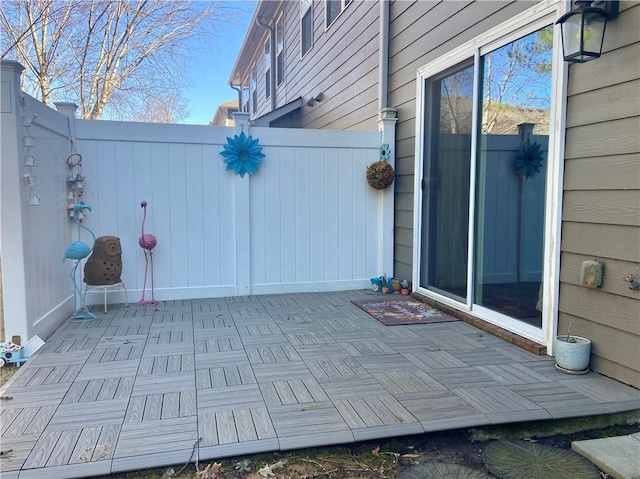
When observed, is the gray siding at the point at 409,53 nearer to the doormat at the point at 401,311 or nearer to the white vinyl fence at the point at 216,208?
the white vinyl fence at the point at 216,208

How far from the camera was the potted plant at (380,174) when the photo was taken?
4.67 metres

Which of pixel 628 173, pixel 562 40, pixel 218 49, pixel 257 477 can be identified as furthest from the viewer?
pixel 218 49

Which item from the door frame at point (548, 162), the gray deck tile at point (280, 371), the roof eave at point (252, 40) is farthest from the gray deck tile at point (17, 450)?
the roof eave at point (252, 40)

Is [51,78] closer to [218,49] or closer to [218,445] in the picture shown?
[218,49]

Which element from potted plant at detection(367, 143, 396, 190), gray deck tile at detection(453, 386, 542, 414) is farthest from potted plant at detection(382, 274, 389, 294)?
gray deck tile at detection(453, 386, 542, 414)

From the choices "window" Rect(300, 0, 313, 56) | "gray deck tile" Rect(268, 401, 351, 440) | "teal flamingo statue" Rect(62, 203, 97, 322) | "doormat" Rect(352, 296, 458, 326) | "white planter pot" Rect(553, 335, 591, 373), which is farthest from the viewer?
"window" Rect(300, 0, 313, 56)

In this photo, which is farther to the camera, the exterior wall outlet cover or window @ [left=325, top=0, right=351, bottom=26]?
window @ [left=325, top=0, right=351, bottom=26]

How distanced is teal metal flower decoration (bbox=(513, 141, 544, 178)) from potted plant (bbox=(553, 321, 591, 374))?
3.65 feet

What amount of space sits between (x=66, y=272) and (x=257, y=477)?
9.56 ft

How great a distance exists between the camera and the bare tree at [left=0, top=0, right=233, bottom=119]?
5508 mm

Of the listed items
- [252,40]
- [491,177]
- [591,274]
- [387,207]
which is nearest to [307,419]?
[591,274]

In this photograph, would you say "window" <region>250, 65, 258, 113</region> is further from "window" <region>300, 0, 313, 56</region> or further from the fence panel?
the fence panel

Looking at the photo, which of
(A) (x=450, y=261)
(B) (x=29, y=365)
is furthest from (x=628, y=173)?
(B) (x=29, y=365)

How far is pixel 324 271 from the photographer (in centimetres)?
485
